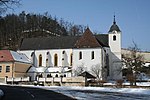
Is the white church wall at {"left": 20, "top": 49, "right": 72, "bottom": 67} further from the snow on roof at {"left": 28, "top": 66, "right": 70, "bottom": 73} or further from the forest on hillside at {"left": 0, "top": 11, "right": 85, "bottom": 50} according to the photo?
the forest on hillside at {"left": 0, "top": 11, "right": 85, "bottom": 50}

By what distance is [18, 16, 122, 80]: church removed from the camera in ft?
226

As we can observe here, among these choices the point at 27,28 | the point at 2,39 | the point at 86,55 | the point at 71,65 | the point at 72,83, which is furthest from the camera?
the point at 27,28

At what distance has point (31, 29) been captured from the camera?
4441 inches

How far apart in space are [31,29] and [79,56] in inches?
1863

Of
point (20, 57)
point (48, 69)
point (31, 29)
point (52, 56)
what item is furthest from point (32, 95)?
point (31, 29)

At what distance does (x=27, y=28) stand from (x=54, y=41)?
35.9 meters

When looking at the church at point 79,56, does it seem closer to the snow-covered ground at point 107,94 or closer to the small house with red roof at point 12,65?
the small house with red roof at point 12,65

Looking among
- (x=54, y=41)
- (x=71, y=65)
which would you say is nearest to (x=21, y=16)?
(x=54, y=41)

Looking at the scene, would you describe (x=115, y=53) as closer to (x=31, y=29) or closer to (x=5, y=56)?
(x=5, y=56)

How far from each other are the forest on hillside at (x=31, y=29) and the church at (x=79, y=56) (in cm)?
2772

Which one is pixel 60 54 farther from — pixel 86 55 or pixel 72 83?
pixel 72 83

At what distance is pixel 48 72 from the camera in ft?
236

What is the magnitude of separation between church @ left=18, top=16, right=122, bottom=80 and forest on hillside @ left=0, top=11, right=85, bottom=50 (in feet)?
90.9

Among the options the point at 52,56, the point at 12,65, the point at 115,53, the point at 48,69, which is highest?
the point at 115,53
